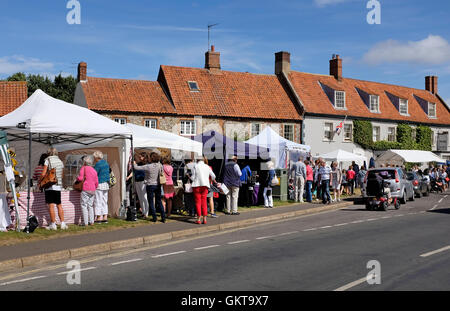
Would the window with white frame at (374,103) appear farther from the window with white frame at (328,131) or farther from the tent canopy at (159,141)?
the tent canopy at (159,141)

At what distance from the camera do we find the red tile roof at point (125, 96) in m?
36.2

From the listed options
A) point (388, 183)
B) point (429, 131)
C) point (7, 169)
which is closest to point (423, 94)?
point (429, 131)

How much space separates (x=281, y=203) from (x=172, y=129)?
17.5 meters

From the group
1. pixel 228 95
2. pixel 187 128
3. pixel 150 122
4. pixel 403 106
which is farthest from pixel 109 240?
pixel 403 106

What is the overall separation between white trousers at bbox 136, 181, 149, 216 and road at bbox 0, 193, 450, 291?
327 centimetres

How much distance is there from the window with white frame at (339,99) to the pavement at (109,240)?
28.8 m

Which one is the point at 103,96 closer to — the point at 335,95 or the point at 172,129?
the point at 172,129

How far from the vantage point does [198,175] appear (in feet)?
46.9

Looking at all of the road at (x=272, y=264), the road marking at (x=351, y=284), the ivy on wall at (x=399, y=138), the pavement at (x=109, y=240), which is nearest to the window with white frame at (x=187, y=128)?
the ivy on wall at (x=399, y=138)

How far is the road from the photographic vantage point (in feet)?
24.2

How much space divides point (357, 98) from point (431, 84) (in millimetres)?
14163

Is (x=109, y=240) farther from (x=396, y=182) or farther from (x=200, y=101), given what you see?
(x=200, y=101)

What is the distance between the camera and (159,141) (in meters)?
16.5

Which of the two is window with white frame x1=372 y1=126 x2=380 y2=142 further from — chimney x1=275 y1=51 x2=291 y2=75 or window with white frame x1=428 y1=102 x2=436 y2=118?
chimney x1=275 y1=51 x2=291 y2=75
